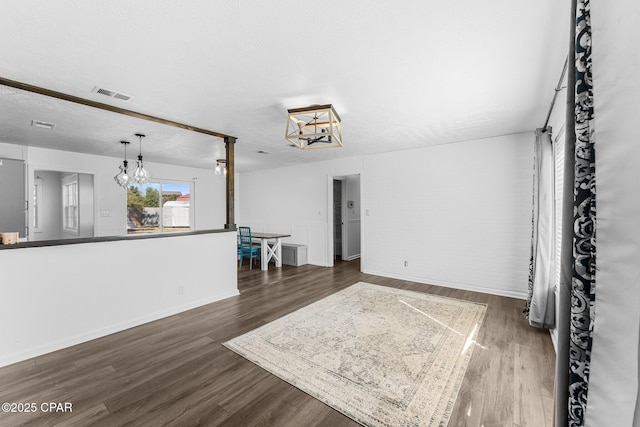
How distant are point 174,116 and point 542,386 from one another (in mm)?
4560

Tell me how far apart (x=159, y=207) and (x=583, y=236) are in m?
7.85

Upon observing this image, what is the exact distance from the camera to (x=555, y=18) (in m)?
1.71

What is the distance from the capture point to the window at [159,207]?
21.5ft

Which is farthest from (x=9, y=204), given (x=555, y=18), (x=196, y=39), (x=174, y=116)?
(x=555, y=18)

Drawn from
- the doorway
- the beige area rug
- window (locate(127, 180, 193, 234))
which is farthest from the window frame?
the beige area rug

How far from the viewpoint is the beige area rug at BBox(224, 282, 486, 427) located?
2.00 metres

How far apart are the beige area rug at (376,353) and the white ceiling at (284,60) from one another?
2520 mm

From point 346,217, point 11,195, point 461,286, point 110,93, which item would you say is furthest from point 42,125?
point 461,286

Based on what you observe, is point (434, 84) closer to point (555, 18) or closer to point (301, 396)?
point (555, 18)

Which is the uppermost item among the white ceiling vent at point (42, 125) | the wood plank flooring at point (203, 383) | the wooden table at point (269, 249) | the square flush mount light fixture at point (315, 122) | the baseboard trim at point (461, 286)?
the white ceiling vent at point (42, 125)

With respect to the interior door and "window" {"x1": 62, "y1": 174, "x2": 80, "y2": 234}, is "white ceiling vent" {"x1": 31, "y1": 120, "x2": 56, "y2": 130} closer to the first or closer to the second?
the interior door

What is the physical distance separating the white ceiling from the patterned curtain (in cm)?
118

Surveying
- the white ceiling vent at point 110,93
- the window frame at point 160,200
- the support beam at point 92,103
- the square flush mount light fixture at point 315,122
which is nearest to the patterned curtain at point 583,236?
the square flush mount light fixture at point 315,122

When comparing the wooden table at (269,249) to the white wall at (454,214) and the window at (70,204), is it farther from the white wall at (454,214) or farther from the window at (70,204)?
the window at (70,204)
